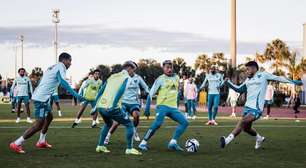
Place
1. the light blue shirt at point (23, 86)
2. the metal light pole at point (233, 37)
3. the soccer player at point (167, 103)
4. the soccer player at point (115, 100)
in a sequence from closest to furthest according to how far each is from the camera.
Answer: the soccer player at point (115, 100), the soccer player at point (167, 103), the light blue shirt at point (23, 86), the metal light pole at point (233, 37)

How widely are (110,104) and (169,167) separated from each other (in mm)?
2357

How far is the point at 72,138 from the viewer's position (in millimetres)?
16594

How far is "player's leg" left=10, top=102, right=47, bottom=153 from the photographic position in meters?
12.8

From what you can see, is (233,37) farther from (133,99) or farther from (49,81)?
(49,81)

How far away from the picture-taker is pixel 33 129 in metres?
13.0

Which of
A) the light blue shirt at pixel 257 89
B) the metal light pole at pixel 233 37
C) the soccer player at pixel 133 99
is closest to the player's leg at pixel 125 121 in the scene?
the soccer player at pixel 133 99

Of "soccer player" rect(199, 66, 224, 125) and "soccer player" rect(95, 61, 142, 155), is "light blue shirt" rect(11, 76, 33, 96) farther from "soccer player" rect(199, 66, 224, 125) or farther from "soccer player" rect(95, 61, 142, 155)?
"soccer player" rect(95, 61, 142, 155)

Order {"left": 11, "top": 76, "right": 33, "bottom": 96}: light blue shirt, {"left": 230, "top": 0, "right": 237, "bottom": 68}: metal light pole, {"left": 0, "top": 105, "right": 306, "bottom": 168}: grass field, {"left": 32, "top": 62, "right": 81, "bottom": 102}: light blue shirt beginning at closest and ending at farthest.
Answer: {"left": 0, "top": 105, "right": 306, "bottom": 168}: grass field, {"left": 32, "top": 62, "right": 81, "bottom": 102}: light blue shirt, {"left": 11, "top": 76, "right": 33, "bottom": 96}: light blue shirt, {"left": 230, "top": 0, "right": 237, "bottom": 68}: metal light pole

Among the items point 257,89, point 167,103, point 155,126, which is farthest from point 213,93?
point 155,126

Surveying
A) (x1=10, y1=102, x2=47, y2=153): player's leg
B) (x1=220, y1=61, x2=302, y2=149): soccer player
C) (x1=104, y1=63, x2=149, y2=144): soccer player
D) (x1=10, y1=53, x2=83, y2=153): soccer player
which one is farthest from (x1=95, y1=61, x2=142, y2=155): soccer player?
(x1=104, y1=63, x2=149, y2=144): soccer player

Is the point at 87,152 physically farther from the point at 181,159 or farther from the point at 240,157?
the point at 240,157

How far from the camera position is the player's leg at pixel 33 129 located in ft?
42.0

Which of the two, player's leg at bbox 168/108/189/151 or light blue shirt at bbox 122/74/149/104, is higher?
light blue shirt at bbox 122/74/149/104

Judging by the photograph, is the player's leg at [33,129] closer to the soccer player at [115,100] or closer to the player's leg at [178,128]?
the soccer player at [115,100]
